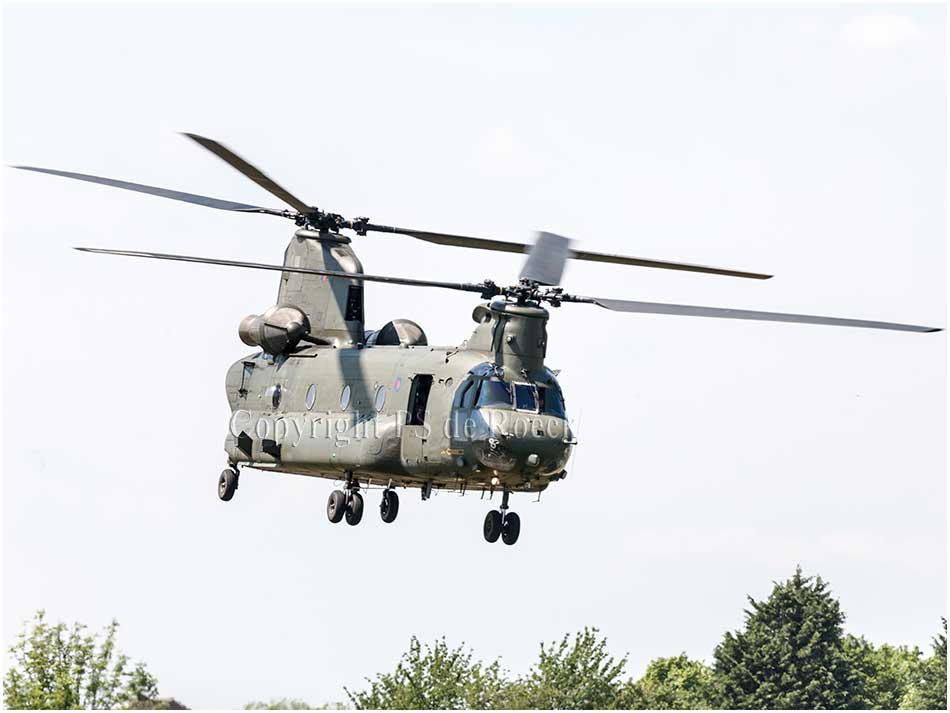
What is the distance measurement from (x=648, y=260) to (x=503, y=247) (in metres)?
3.27

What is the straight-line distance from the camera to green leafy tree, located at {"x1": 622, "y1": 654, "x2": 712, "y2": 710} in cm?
7925

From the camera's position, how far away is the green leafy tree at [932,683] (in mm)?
81938

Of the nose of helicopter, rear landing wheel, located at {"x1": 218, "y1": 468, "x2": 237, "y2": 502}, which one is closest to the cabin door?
the nose of helicopter

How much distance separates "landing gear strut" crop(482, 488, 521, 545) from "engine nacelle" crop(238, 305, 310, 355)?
660 centimetres

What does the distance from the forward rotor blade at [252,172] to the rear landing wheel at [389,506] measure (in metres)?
7.10

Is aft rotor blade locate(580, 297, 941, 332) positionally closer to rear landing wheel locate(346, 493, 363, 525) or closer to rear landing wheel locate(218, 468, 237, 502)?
rear landing wheel locate(346, 493, 363, 525)

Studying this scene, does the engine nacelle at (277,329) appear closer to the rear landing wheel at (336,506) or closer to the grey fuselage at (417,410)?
the grey fuselage at (417,410)

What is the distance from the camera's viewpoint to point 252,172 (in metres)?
37.7

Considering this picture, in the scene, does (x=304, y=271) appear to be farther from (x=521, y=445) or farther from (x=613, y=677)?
(x=613, y=677)

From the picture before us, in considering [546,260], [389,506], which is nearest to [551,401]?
[546,260]

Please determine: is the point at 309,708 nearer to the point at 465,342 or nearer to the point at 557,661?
the point at 557,661

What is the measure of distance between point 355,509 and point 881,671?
57.6m

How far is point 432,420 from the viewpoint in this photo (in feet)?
111

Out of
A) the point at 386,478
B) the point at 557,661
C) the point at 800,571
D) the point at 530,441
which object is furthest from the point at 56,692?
the point at 530,441
